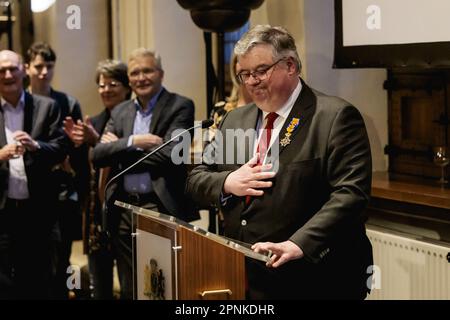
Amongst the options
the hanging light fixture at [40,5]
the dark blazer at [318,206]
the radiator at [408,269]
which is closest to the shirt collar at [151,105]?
the radiator at [408,269]

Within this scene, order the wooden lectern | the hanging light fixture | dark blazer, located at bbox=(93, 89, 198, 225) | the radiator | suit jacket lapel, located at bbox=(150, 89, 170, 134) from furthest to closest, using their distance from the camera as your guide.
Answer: the hanging light fixture < suit jacket lapel, located at bbox=(150, 89, 170, 134) < dark blazer, located at bbox=(93, 89, 198, 225) < the radiator < the wooden lectern

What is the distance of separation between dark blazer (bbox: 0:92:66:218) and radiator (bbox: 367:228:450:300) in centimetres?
172

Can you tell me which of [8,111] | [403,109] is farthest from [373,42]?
[8,111]

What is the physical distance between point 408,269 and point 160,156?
4.14ft

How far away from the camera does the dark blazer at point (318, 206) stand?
8.30ft

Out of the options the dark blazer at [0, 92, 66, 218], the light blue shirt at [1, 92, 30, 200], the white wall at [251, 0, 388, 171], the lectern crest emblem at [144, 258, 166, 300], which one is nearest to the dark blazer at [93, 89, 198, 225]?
the dark blazer at [0, 92, 66, 218]

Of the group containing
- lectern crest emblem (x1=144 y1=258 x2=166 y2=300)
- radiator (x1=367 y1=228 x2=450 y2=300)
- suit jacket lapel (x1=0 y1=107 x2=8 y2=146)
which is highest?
suit jacket lapel (x1=0 y1=107 x2=8 y2=146)

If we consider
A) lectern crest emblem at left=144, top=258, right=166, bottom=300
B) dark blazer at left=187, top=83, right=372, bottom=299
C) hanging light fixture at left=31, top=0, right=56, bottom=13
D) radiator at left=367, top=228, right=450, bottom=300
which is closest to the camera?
dark blazer at left=187, top=83, right=372, bottom=299

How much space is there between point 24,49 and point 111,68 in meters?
3.27

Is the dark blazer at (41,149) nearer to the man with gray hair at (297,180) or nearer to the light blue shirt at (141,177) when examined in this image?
the light blue shirt at (141,177)

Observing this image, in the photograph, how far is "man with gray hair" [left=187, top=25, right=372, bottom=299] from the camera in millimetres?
2561

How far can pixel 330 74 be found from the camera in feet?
14.4

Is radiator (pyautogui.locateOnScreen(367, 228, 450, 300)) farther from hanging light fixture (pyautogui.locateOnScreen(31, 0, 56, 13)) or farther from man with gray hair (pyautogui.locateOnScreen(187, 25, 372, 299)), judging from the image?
hanging light fixture (pyautogui.locateOnScreen(31, 0, 56, 13))

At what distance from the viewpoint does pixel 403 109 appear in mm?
4262
